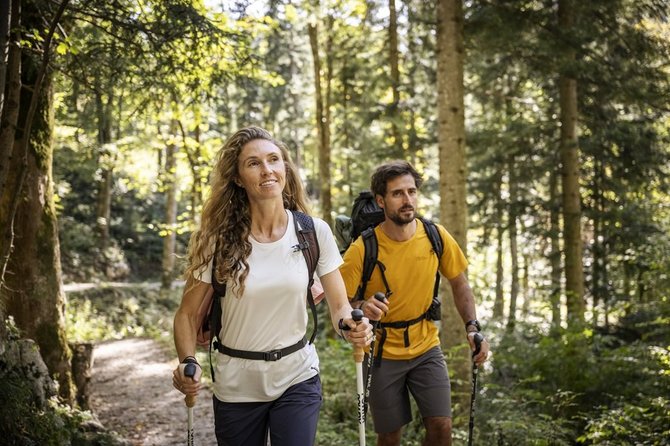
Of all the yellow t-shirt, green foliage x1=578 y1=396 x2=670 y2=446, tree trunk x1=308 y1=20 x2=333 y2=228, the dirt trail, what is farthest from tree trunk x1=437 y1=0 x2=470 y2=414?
tree trunk x1=308 y1=20 x2=333 y2=228

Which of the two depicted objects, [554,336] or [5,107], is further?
[554,336]

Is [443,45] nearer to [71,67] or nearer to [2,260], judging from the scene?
[71,67]

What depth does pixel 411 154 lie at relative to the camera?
594 inches

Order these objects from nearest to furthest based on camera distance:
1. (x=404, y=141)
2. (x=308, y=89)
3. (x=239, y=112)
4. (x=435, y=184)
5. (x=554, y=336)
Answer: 1. (x=554, y=336)
2. (x=404, y=141)
3. (x=308, y=89)
4. (x=435, y=184)
5. (x=239, y=112)

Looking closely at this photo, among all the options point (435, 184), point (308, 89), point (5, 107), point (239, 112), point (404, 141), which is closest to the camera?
point (5, 107)

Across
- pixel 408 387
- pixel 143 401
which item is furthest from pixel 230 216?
pixel 143 401

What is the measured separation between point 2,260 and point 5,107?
4.33 ft

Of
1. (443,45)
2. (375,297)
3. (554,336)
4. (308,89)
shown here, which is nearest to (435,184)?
(308,89)

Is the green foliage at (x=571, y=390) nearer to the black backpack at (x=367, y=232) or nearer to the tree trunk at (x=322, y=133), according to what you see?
the black backpack at (x=367, y=232)

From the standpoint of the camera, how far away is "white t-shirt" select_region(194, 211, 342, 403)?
10.5 ft

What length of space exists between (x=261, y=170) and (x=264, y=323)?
0.86 metres

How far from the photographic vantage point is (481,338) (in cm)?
465

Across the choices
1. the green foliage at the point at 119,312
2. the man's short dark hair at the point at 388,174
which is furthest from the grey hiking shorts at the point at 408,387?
the green foliage at the point at 119,312

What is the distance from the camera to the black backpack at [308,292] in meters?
3.24
